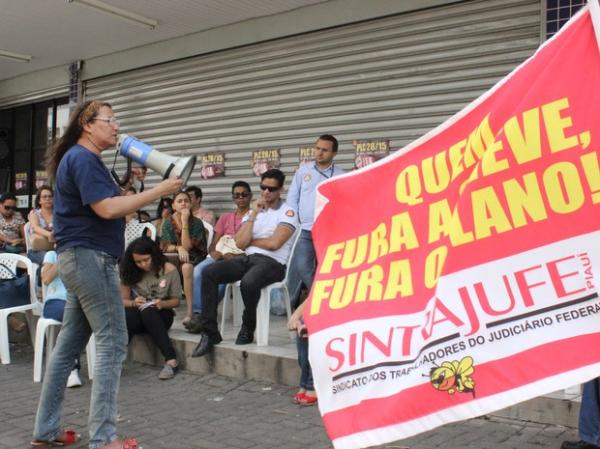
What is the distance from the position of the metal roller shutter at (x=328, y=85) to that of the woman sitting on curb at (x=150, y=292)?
9.67 feet

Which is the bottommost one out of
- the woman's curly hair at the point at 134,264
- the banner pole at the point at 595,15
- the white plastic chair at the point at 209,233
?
the woman's curly hair at the point at 134,264

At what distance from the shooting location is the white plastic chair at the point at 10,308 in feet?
21.9

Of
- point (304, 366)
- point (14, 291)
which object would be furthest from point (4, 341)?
point (304, 366)

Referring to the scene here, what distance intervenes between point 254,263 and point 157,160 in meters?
1.60

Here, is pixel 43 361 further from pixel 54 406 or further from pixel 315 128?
pixel 315 128

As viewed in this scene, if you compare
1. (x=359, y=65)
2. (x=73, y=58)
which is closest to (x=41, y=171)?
(x=73, y=58)

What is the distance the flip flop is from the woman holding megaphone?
0.42 metres

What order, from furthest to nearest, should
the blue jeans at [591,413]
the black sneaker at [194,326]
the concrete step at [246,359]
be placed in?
the black sneaker at [194,326], the concrete step at [246,359], the blue jeans at [591,413]

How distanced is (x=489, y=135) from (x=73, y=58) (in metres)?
10.5

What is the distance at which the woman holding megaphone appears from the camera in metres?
3.71

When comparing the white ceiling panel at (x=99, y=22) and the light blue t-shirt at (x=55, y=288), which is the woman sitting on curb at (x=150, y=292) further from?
the white ceiling panel at (x=99, y=22)

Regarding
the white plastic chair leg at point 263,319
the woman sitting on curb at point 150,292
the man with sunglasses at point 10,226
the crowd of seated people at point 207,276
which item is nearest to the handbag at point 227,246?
the crowd of seated people at point 207,276

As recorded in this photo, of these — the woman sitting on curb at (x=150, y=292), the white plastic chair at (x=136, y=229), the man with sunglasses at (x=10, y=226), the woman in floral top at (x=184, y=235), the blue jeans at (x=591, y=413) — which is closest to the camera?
the blue jeans at (x=591, y=413)

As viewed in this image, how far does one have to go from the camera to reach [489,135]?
2453 millimetres
